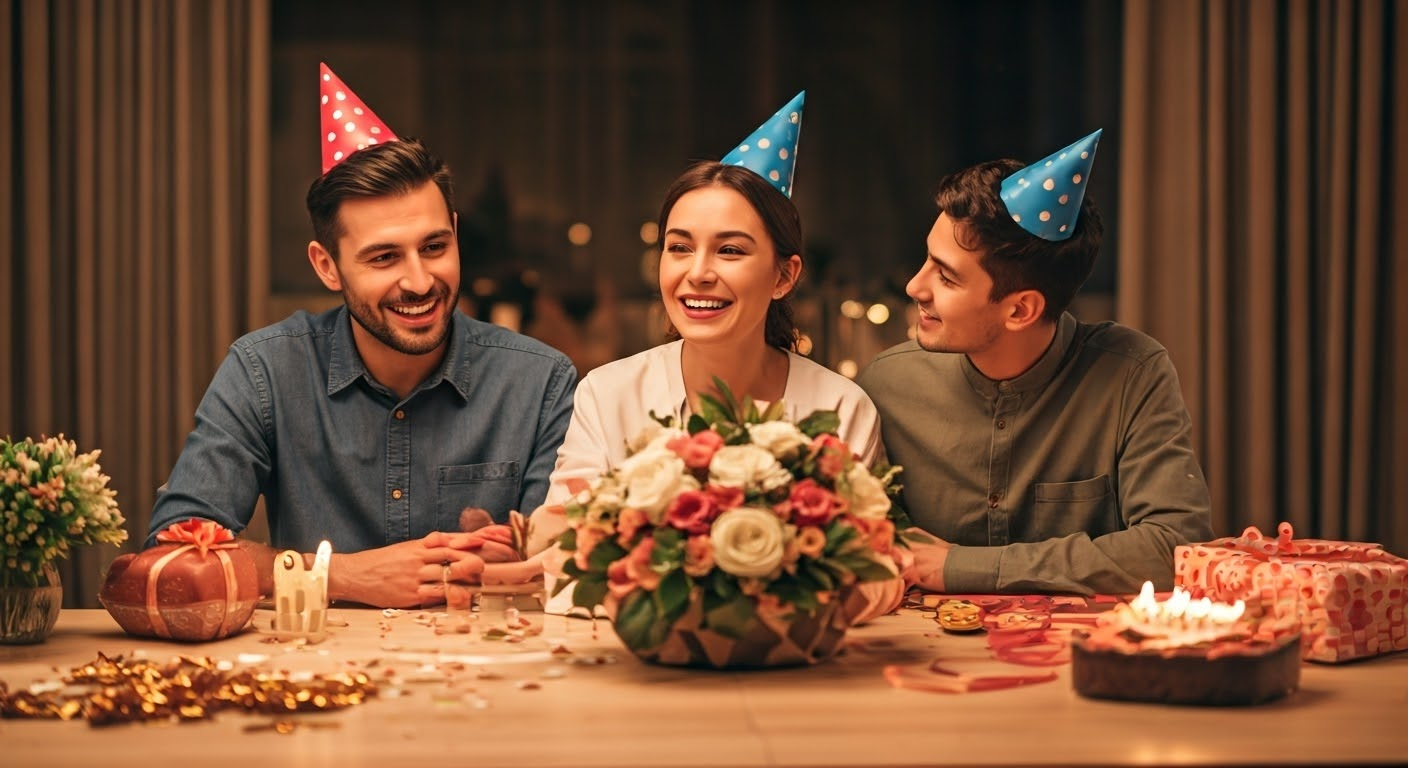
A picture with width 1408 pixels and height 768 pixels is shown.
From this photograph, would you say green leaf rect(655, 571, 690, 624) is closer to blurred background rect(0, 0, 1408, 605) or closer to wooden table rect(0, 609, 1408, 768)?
wooden table rect(0, 609, 1408, 768)

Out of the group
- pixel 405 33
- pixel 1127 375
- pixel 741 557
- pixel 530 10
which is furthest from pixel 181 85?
pixel 741 557

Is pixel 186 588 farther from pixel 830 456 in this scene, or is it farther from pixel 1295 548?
pixel 1295 548

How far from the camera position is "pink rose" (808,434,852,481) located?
1.70 metres

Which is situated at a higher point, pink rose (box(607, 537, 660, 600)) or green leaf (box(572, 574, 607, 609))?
pink rose (box(607, 537, 660, 600))

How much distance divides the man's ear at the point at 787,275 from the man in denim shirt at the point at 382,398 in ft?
1.59

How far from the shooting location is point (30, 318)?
13.6ft

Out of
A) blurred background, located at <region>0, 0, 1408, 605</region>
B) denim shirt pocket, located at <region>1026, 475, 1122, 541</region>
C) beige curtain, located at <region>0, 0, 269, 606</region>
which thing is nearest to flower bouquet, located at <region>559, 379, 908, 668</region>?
denim shirt pocket, located at <region>1026, 475, 1122, 541</region>

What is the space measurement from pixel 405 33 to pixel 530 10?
1.31ft

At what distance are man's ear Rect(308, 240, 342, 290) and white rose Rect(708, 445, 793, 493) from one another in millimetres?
1240

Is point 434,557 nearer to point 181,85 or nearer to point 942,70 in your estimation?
point 181,85

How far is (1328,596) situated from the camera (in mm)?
1793

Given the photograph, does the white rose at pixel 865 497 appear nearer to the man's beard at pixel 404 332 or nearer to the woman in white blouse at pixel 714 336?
the woman in white blouse at pixel 714 336

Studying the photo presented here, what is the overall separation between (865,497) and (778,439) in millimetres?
123

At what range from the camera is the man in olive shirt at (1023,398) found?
248 cm
